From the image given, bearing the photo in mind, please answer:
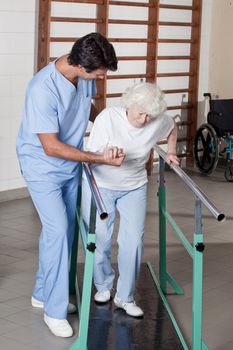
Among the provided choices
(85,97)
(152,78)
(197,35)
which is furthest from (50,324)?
(197,35)

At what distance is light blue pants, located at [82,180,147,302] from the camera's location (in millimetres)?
4078

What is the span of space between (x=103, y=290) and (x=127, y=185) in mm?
654

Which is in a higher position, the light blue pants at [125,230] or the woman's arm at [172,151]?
the woman's arm at [172,151]

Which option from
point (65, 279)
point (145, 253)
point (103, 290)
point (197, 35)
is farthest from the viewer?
Answer: point (197, 35)

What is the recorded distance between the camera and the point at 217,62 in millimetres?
9320

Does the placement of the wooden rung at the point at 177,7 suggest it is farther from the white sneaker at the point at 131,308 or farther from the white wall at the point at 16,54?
the white sneaker at the point at 131,308

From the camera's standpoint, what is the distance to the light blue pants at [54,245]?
152 inches

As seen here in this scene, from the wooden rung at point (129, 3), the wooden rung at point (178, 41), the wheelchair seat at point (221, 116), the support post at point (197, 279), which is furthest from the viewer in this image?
the wooden rung at point (178, 41)

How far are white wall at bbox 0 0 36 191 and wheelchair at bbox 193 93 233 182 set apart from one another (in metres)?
2.25

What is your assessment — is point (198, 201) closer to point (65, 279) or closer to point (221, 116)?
point (65, 279)

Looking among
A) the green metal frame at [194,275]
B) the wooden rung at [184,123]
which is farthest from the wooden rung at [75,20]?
the green metal frame at [194,275]

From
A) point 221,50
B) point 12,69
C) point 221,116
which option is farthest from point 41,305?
point 221,50

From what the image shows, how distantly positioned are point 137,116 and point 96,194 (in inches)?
23.0

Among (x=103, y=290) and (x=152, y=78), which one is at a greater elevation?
(x=152, y=78)
